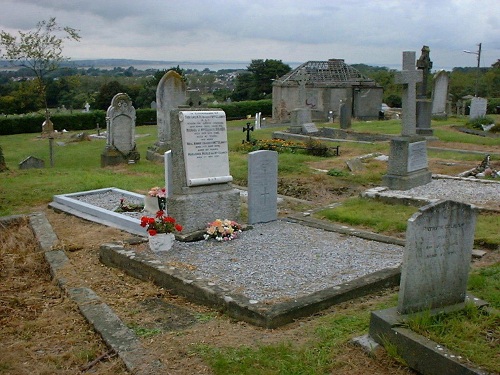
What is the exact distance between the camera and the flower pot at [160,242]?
736 centimetres

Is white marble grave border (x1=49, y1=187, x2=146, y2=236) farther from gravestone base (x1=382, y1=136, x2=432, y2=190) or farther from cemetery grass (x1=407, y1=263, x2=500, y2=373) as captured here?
gravestone base (x1=382, y1=136, x2=432, y2=190)

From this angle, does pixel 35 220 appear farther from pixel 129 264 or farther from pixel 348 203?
pixel 348 203

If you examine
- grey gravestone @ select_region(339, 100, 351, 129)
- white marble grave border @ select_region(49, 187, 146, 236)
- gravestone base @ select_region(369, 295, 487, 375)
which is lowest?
white marble grave border @ select_region(49, 187, 146, 236)

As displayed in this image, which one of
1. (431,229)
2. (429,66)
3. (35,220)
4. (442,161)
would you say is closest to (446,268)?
(431,229)

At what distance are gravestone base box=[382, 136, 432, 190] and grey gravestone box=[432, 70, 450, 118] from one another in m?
18.7

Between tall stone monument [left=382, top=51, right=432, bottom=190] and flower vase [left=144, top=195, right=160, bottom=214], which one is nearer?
flower vase [left=144, top=195, right=160, bottom=214]

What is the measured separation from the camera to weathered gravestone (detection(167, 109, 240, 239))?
824cm

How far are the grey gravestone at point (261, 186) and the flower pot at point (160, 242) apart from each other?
206 centimetres

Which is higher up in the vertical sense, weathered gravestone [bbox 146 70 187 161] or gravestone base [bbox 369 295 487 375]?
weathered gravestone [bbox 146 70 187 161]

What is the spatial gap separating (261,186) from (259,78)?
173 ft

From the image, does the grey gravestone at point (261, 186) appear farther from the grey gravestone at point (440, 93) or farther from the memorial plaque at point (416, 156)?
the grey gravestone at point (440, 93)

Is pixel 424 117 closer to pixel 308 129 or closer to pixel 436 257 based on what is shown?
pixel 308 129

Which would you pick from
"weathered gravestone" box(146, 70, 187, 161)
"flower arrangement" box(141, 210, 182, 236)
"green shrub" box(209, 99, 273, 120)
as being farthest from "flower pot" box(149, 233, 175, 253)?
"green shrub" box(209, 99, 273, 120)

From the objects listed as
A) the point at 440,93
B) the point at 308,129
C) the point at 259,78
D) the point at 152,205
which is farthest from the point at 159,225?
the point at 259,78
